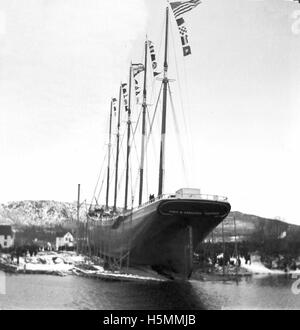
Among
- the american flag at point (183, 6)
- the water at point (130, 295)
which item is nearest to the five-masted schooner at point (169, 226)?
the water at point (130, 295)

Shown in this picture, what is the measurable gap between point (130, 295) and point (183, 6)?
11.2m

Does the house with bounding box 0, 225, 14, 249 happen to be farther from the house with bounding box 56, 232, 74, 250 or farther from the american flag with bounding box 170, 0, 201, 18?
the house with bounding box 56, 232, 74, 250

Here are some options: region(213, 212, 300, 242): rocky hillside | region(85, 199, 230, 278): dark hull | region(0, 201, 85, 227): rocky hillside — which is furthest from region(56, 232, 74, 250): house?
region(213, 212, 300, 242): rocky hillside

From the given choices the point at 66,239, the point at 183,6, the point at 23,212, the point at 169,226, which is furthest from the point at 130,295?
the point at 66,239

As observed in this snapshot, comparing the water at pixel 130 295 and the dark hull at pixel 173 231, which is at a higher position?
the dark hull at pixel 173 231

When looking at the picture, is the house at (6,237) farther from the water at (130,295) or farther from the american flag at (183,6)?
the american flag at (183,6)

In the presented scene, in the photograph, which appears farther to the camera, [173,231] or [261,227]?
[261,227]

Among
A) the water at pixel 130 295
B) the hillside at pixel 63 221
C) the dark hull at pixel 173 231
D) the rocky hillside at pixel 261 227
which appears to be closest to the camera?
the water at pixel 130 295

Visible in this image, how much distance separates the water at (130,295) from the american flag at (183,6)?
10.4 m

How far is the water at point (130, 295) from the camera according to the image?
17734mm

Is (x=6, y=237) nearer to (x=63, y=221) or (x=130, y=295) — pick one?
(x=130, y=295)

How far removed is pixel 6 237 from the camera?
1881 centimetres

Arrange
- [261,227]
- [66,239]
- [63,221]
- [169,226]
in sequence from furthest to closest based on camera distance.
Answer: [63,221] → [66,239] → [261,227] → [169,226]
